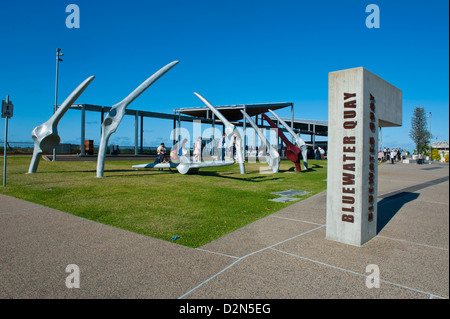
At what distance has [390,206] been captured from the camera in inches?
281

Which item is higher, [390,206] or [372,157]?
[372,157]

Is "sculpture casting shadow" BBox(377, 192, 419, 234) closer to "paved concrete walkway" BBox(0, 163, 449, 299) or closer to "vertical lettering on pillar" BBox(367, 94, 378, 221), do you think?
"paved concrete walkway" BBox(0, 163, 449, 299)

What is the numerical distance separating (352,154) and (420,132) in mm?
56569

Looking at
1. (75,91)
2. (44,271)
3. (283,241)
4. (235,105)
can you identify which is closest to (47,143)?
(75,91)

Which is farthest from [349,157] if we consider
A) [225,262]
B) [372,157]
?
[225,262]

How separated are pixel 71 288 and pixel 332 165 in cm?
391

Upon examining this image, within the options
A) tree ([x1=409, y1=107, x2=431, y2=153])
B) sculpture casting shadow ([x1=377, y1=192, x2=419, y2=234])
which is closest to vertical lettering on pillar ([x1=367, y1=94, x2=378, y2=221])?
sculpture casting shadow ([x1=377, y1=192, x2=419, y2=234])

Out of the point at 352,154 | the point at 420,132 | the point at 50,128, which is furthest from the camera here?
the point at 420,132

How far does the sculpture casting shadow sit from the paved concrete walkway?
217 mm

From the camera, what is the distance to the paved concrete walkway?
290cm

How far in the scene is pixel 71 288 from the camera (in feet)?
9.62

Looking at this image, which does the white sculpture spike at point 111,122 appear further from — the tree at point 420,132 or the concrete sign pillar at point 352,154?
the tree at point 420,132

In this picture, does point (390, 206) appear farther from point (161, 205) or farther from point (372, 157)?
point (161, 205)

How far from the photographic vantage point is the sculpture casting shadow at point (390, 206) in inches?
224
